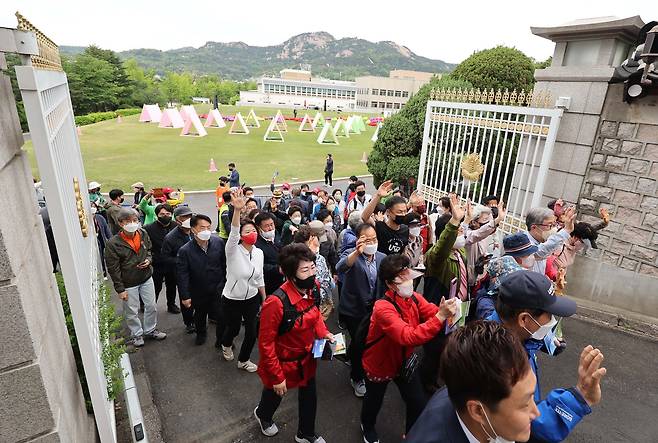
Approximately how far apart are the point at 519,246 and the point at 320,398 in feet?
8.46

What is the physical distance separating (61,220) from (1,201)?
0.35 metres

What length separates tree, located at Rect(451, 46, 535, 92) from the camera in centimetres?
1341

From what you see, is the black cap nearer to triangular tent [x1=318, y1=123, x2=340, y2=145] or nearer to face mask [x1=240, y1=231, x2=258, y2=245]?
face mask [x1=240, y1=231, x2=258, y2=245]

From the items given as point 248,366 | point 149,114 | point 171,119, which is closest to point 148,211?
point 248,366

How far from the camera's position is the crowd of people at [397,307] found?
155cm

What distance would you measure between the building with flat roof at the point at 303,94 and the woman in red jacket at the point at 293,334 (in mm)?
87755

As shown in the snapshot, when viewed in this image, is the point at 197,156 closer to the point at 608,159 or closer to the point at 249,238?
the point at 249,238

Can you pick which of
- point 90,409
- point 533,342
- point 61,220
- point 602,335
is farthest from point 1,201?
point 602,335

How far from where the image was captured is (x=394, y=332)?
8.93 feet

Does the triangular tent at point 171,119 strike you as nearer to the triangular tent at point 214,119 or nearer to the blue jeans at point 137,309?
the triangular tent at point 214,119

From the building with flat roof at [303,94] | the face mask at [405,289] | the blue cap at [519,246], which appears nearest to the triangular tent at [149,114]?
the blue cap at [519,246]

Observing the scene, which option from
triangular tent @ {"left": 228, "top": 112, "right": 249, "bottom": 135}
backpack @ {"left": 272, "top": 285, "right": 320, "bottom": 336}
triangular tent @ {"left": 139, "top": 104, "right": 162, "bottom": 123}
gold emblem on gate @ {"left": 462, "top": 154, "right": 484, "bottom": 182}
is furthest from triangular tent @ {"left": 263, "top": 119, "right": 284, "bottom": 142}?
backpack @ {"left": 272, "top": 285, "right": 320, "bottom": 336}

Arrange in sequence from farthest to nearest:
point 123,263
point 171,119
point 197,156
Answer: point 171,119 → point 197,156 → point 123,263

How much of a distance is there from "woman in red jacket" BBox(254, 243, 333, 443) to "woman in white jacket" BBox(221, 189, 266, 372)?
39.0 inches
